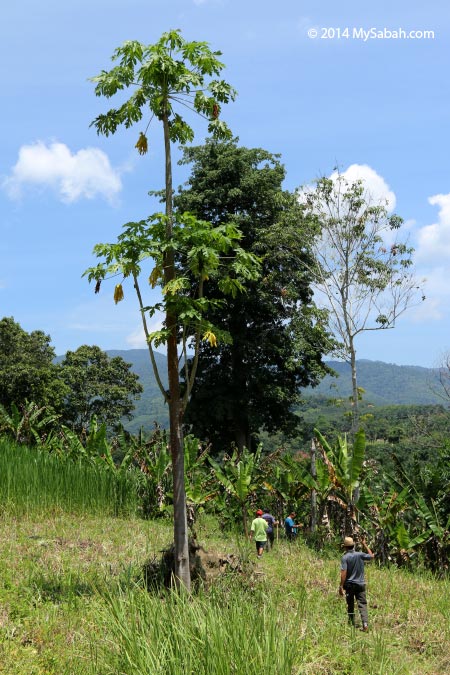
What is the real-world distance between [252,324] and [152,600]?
1975cm

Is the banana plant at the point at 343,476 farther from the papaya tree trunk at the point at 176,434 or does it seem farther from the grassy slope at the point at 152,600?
the papaya tree trunk at the point at 176,434

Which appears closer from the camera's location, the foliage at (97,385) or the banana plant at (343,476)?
the banana plant at (343,476)

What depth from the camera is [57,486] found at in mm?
14617

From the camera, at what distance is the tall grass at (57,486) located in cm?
1391

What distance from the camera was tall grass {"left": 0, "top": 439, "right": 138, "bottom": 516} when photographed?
45.6 feet

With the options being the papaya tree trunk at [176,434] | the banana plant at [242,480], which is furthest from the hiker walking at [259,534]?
the papaya tree trunk at [176,434]

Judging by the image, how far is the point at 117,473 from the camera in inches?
642

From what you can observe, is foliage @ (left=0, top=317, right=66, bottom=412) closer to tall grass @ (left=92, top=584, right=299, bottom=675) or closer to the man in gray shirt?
the man in gray shirt

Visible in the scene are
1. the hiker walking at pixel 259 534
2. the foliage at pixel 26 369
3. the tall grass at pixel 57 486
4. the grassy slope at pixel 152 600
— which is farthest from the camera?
the foliage at pixel 26 369

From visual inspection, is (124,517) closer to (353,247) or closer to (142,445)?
(142,445)

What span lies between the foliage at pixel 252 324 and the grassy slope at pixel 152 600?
36.1 ft

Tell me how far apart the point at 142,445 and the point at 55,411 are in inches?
625

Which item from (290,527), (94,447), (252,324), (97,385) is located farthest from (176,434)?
(97,385)

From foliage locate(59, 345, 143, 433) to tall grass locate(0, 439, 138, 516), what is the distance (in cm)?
2250
